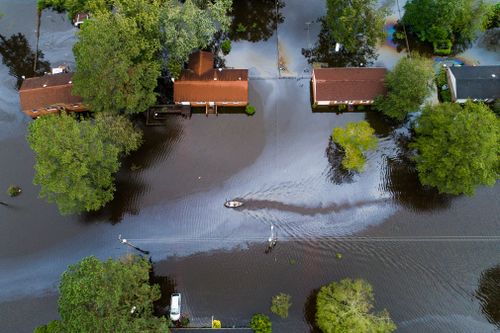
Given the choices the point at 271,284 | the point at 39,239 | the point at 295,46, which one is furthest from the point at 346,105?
the point at 39,239

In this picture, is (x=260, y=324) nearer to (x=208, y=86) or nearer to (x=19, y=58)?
(x=208, y=86)

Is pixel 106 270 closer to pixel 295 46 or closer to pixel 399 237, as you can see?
pixel 399 237

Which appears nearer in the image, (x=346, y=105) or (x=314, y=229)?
→ (x=314, y=229)

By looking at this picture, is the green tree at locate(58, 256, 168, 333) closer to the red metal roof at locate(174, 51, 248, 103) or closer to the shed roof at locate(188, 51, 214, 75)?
the red metal roof at locate(174, 51, 248, 103)

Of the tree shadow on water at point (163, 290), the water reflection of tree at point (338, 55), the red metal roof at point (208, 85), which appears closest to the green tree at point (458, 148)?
the water reflection of tree at point (338, 55)

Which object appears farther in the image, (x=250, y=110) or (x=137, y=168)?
(x=250, y=110)

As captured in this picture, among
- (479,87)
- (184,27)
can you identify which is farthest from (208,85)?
(479,87)
